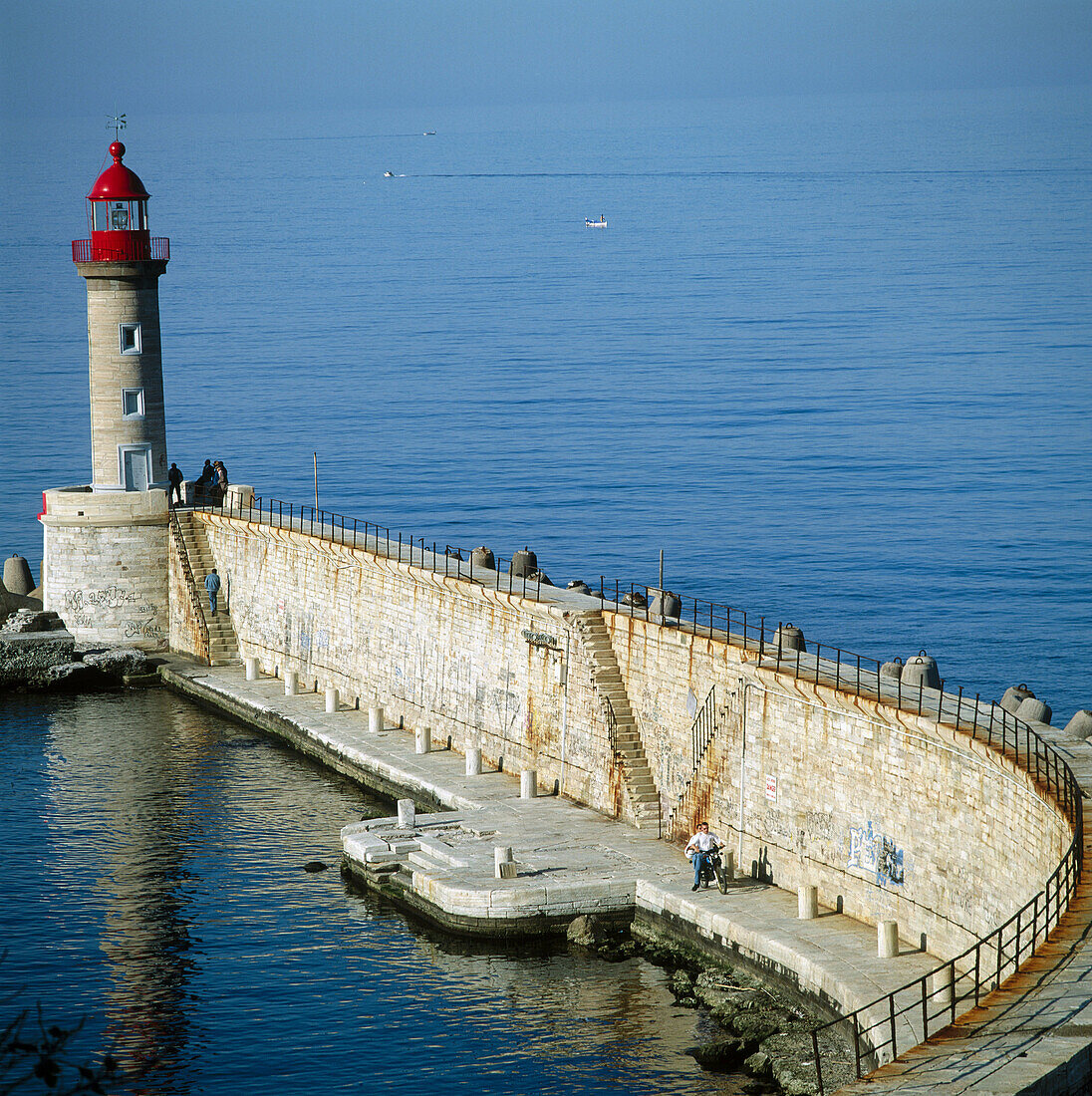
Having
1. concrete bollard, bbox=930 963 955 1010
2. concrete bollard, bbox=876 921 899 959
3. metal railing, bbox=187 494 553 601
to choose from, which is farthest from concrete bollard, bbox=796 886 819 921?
metal railing, bbox=187 494 553 601

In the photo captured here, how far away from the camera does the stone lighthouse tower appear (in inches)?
1861

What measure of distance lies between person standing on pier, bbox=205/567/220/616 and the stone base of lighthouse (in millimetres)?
1707

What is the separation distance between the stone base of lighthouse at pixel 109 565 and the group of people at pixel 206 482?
85cm

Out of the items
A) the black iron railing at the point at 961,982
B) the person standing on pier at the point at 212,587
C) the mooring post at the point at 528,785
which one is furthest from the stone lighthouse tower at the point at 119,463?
the black iron railing at the point at 961,982

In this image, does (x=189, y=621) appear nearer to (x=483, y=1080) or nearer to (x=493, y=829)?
(x=493, y=829)

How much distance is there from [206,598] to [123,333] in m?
7.98

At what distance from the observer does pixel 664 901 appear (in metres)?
27.5

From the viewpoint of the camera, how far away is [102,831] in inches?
1337

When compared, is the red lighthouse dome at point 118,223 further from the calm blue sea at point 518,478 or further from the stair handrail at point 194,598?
the calm blue sea at point 518,478

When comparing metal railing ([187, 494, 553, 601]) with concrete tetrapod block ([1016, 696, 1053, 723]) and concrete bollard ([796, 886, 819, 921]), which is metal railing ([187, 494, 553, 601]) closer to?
concrete tetrapod block ([1016, 696, 1053, 723])

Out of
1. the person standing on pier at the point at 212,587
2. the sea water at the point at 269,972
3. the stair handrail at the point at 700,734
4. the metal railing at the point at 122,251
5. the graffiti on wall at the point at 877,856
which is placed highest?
the metal railing at the point at 122,251

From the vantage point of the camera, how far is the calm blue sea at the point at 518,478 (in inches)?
1012

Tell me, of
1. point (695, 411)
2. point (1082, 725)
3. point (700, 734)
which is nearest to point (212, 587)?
point (700, 734)

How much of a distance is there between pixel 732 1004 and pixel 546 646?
1095 cm
